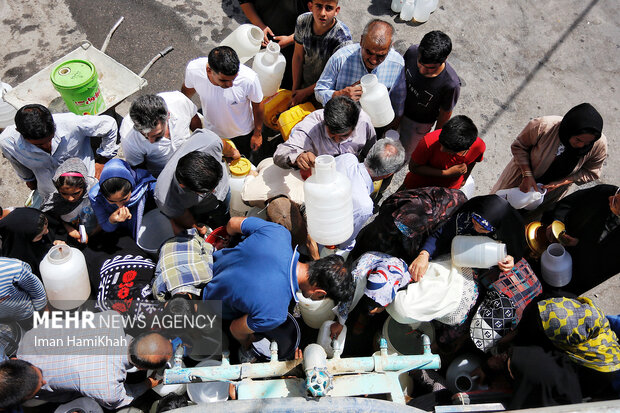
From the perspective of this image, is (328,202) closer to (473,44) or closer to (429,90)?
(429,90)

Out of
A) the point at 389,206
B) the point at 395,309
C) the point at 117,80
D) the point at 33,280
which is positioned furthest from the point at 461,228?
the point at 117,80

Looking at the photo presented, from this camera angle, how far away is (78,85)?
3787mm

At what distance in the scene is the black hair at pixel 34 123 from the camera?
316cm

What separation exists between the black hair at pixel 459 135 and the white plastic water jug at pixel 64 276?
277cm

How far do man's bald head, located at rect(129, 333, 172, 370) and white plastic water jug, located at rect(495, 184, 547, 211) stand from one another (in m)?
2.94

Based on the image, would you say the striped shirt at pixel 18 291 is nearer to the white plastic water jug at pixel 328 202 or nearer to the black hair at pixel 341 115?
the white plastic water jug at pixel 328 202

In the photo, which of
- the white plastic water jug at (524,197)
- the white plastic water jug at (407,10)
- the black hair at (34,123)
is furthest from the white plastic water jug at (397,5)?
the black hair at (34,123)

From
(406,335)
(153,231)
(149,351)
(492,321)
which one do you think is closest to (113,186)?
(153,231)

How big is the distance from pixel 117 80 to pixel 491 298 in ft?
13.1

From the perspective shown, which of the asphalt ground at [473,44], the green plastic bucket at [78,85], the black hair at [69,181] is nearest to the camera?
the black hair at [69,181]

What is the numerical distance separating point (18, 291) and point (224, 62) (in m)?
2.17

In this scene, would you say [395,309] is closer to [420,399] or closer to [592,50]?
[420,399]

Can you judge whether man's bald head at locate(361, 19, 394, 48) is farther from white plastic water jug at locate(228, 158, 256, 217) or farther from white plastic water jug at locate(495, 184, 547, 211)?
white plastic water jug at locate(495, 184, 547, 211)

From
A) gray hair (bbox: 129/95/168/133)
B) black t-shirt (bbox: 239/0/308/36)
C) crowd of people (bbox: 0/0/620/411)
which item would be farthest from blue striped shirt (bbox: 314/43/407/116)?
gray hair (bbox: 129/95/168/133)
